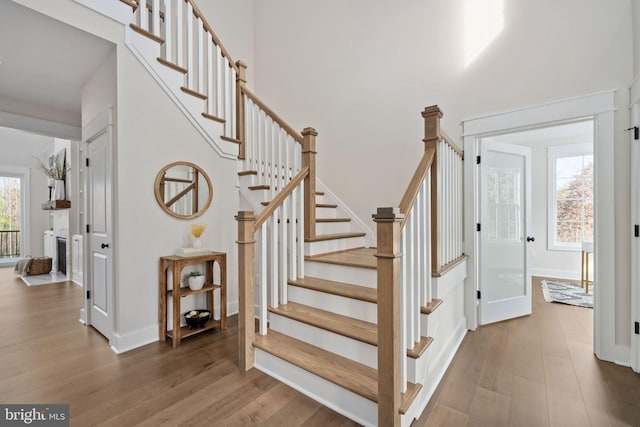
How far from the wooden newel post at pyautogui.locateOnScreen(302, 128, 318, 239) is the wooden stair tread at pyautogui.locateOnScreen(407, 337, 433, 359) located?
1.35 metres

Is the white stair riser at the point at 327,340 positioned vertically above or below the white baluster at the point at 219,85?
below

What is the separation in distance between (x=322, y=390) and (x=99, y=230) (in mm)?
2645

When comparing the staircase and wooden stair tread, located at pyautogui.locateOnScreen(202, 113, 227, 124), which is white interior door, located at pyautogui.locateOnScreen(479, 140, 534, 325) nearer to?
the staircase

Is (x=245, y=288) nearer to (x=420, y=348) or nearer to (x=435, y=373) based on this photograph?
(x=420, y=348)

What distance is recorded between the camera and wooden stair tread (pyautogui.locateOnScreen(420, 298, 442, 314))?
70.5 inches

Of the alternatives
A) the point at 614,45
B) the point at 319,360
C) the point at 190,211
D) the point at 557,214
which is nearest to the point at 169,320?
the point at 190,211

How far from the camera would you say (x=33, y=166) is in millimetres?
6723

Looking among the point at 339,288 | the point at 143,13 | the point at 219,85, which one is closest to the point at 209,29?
the point at 219,85

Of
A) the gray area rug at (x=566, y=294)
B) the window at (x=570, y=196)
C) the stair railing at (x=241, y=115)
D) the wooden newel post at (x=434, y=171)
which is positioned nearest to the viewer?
the wooden newel post at (x=434, y=171)

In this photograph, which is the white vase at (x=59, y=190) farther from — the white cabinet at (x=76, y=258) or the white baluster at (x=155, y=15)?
the white baluster at (x=155, y=15)

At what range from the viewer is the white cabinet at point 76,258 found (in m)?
4.89

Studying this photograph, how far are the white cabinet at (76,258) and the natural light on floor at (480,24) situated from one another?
640 cm

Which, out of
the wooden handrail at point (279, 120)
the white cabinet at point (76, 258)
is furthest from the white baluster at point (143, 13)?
the white cabinet at point (76, 258)

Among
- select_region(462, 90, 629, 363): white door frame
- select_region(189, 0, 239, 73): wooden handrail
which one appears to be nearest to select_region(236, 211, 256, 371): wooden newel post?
select_region(189, 0, 239, 73): wooden handrail
